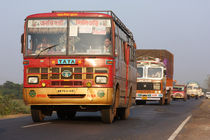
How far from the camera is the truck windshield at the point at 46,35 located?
1499cm

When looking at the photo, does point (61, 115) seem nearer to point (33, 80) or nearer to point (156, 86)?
point (33, 80)

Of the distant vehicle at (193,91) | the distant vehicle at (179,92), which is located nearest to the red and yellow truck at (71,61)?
the distant vehicle at (179,92)

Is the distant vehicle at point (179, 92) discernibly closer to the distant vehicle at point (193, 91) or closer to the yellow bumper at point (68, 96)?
the distant vehicle at point (193, 91)

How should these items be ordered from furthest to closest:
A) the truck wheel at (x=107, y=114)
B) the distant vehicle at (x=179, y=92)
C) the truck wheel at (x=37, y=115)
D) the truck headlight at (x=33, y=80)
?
the distant vehicle at (x=179, y=92)
the truck wheel at (x=37, y=115)
the truck wheel at (x=107, y=114)
the truck headlight at (x=33, y=80)

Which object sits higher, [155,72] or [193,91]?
[155,72]

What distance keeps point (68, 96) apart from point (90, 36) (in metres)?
1.94

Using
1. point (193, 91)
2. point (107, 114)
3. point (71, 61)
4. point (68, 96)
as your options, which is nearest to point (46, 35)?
point (71, 61)

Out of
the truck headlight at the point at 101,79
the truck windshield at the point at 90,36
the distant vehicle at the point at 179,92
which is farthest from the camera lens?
the distant vehicle at the point at 179,92

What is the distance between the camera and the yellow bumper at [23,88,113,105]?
574 inches

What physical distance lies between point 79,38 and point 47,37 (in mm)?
982

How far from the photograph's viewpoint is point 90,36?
15070mm

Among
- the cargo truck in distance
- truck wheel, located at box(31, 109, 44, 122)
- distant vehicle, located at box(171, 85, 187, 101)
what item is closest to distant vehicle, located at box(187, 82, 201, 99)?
distant vehicle, located at box(171, 85, 187, 101)

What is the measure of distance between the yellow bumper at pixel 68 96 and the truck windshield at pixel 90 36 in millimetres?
1152

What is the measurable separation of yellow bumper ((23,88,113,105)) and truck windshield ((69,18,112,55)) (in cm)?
115
